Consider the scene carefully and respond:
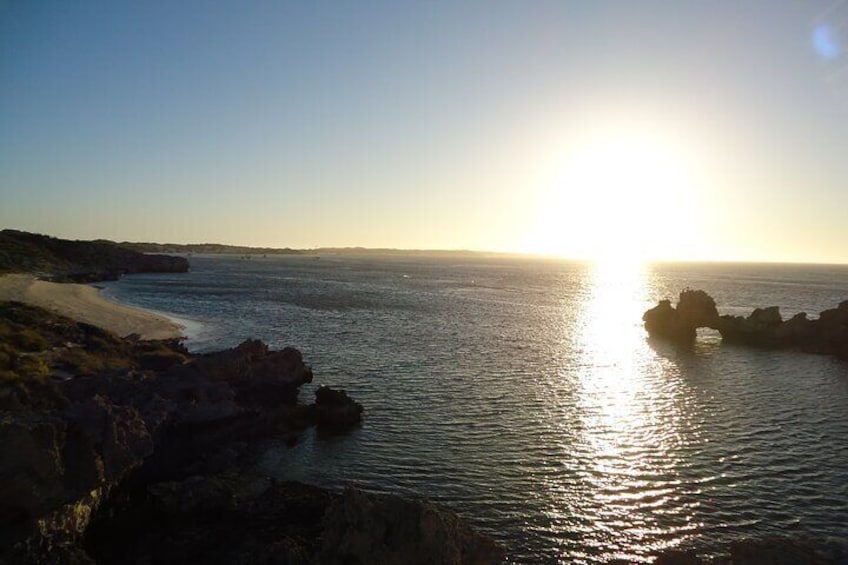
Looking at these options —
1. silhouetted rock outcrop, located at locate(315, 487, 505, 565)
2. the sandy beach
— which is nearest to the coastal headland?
silhouetted rock outcrop, located at locate(315, 487, 505, 565)

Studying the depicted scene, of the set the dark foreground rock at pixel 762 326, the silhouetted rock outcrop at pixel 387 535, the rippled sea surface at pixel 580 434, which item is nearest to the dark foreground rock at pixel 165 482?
the silhouetted rock outcrop at pixel 387 535

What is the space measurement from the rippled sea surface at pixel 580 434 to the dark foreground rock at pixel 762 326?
450cm

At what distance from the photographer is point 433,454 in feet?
98.5

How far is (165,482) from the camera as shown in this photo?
23.5m

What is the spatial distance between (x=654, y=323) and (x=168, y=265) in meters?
163

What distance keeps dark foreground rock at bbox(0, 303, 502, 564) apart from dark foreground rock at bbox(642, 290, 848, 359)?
62519 mm

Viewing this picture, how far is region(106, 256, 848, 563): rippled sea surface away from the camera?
23250 mm

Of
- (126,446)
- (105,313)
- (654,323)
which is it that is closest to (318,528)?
(126,446)

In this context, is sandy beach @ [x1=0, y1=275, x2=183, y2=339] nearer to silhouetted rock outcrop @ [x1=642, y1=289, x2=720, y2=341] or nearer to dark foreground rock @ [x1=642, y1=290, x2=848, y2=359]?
silhouetted rock outcrop @ [x1=642, y1=289, x2=720, y2=341]

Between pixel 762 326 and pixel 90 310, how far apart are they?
304 feet

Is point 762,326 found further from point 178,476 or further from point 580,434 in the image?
point 178,476

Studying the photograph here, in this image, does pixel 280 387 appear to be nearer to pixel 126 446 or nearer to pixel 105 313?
pixel 126 446

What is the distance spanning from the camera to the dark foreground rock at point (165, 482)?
53.1 ft

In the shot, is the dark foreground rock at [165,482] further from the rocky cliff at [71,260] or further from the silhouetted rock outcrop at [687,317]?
the rocky cliff at [71,260]
